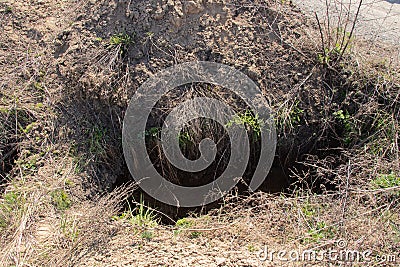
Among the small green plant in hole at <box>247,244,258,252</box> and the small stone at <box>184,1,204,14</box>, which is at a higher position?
the small stone at <box>184,1,204,14</box>

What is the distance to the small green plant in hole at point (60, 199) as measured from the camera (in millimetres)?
3359

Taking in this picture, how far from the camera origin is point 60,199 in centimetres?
339

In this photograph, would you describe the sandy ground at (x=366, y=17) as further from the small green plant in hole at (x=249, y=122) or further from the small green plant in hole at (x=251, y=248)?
the small green plant in hole at (x=251, y=248)

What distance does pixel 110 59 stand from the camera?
3875mm

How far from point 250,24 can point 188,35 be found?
59 cm

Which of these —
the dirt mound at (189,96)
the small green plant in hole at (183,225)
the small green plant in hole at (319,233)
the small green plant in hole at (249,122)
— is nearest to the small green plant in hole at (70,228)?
the dirt mound at (189,96)

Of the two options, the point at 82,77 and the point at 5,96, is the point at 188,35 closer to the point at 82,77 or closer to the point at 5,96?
the point at 82,77

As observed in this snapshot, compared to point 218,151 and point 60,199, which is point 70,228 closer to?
point 60,199

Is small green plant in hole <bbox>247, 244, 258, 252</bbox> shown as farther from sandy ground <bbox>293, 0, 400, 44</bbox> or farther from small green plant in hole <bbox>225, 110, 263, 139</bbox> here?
sandy ground <bbox>293, 0, 400, 44</bbox>

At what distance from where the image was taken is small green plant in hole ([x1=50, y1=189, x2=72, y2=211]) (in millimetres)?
3359

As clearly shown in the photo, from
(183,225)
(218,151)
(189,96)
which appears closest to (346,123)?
(218,151)

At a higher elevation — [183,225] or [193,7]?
[193,7]

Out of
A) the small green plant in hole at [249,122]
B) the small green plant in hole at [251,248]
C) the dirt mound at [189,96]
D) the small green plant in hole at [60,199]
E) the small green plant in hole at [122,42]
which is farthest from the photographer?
the small green plant in hole at [122,42]

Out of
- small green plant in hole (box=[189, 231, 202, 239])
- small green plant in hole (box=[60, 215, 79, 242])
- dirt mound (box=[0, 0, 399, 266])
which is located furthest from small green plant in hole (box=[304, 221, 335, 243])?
small green plant in hole (box=[60, 215, 79, 242])
